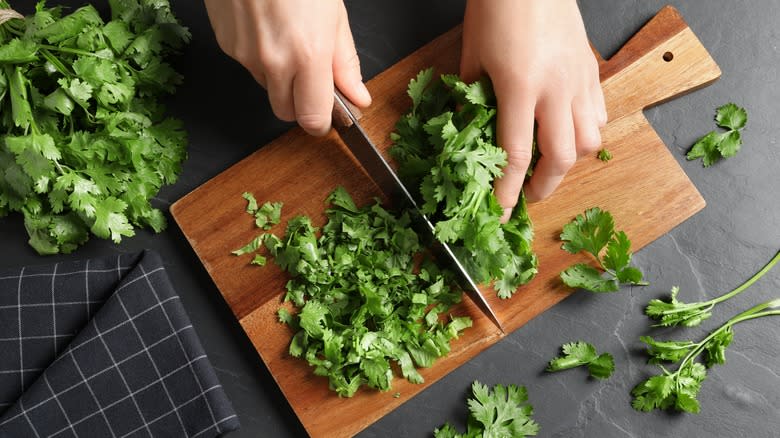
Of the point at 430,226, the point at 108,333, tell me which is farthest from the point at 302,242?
the point at 108,333

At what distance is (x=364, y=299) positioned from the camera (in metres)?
2.47

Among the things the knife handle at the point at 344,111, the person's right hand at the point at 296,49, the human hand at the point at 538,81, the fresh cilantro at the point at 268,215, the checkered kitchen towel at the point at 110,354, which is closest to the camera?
the person's right hand at the point at 296,49

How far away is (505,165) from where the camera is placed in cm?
226

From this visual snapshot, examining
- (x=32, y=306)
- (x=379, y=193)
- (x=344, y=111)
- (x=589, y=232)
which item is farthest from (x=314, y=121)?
(x=32, y=306)

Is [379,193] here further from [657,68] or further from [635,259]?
[657,68]

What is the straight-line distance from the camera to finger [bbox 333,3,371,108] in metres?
2.30

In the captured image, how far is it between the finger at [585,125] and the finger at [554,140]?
0.05m

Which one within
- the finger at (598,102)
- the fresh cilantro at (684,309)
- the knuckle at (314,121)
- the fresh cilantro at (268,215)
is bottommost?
the fresh cilantro at (268,215)

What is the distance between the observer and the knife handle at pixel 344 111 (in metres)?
2.37

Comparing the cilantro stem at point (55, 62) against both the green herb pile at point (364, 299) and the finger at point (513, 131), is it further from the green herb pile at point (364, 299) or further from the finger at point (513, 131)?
the finger at point (513, 131)

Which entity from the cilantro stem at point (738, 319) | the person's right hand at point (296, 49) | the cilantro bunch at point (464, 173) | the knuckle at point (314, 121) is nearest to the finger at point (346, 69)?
the person's right hand at point (296, 49)

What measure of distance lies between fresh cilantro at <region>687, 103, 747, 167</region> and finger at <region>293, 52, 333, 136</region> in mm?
1273

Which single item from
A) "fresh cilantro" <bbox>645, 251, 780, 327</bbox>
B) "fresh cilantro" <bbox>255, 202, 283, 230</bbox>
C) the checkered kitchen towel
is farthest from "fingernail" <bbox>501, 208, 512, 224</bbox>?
the checkered kitchen towel

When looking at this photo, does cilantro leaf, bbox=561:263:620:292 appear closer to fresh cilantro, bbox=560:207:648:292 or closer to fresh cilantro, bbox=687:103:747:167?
fresh cilantro, bbox=560:207:648:292
